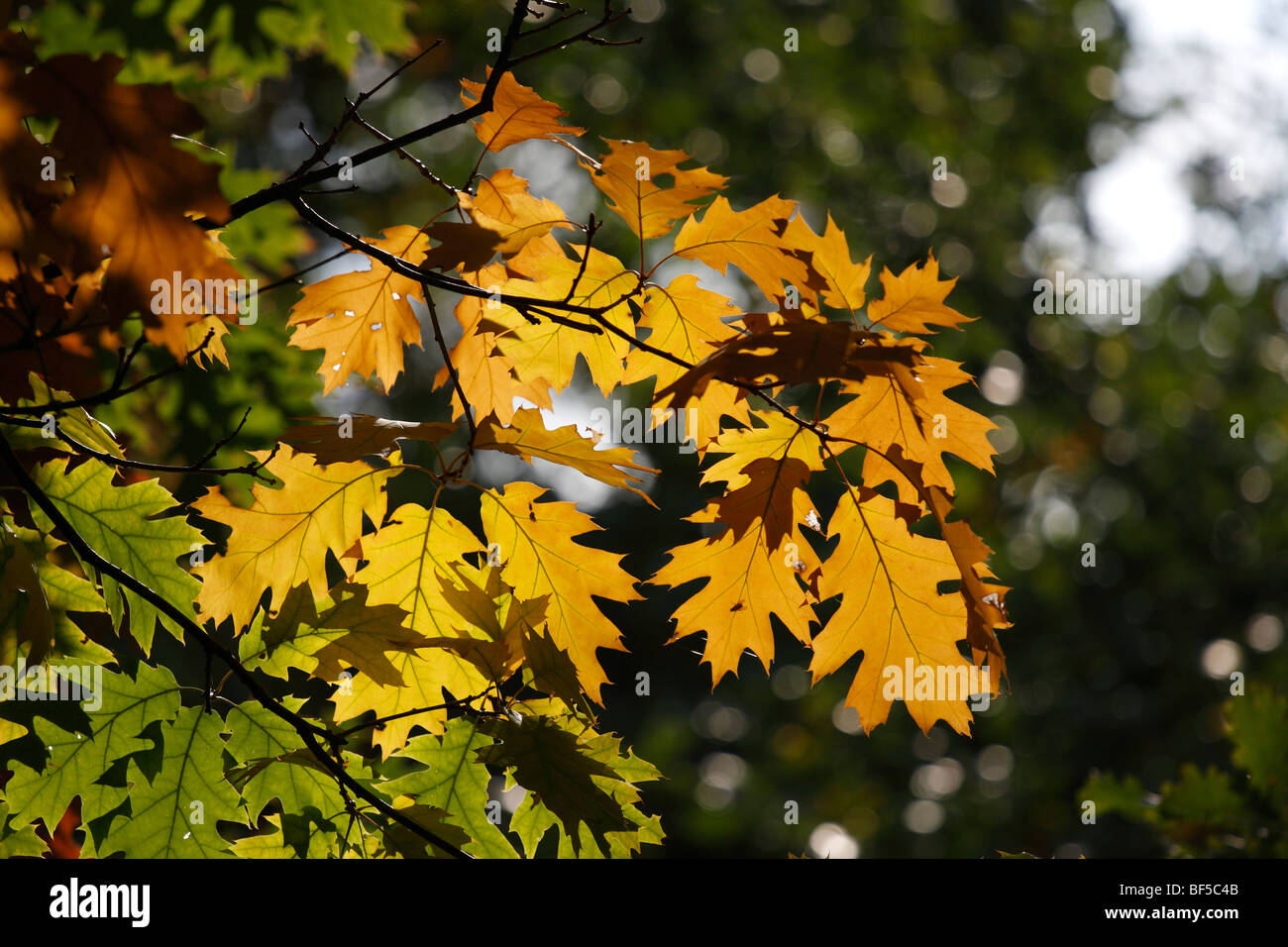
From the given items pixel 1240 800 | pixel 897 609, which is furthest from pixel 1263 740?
pixel 897 609

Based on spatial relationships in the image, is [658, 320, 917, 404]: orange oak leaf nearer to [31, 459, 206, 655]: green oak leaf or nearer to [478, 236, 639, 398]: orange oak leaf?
[478, 236, 639, 398]: orange oak leaf

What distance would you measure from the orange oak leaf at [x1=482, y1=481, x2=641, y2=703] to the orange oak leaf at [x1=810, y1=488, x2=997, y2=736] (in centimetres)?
31

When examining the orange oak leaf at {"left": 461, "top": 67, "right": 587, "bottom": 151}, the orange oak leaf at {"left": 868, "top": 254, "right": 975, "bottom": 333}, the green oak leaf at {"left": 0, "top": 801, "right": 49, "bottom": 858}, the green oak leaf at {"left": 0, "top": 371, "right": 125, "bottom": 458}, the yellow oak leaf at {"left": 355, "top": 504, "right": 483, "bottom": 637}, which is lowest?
the green oak leaf at {"left": 0, "top": 801, "right": 49, "bottom": 858}

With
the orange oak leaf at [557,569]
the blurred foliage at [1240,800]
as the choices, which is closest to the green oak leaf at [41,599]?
the orange oak leaf at [557,569]

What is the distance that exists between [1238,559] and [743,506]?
10.6 metres

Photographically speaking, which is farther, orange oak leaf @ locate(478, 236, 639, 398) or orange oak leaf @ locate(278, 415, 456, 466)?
orange oak leaf @ locate(478, 236, 639, 398)


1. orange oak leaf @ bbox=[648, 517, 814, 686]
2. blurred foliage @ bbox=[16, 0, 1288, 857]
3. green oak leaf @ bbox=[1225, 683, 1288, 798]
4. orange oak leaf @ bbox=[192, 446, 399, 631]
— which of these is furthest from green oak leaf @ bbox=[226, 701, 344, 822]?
blurred foliage @ bbox=[16, 0, 1288, 857]

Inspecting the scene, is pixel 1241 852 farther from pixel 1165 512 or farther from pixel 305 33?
pixel 1165 512

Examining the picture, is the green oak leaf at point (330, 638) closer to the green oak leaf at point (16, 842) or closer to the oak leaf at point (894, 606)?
the green oak leaf at point (16, 842)

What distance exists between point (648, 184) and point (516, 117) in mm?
198

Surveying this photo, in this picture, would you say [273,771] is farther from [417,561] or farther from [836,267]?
[836,267]

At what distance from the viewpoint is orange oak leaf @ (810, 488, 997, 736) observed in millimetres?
1300

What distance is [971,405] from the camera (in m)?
8.20
